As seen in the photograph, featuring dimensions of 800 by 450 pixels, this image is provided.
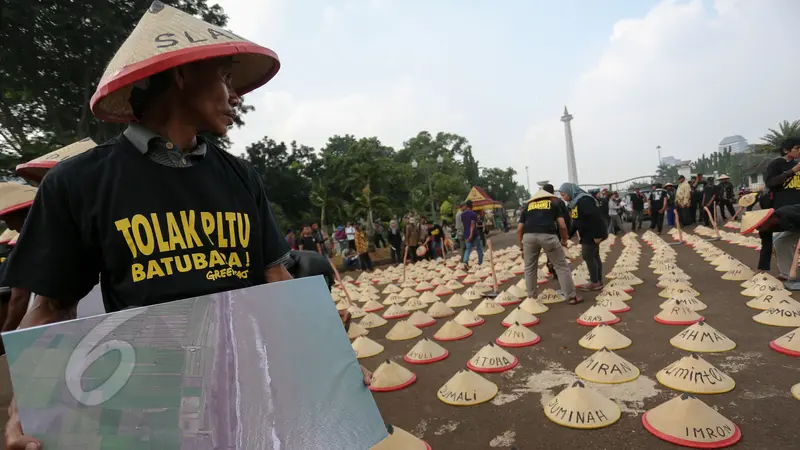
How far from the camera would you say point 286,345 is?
1356 mm

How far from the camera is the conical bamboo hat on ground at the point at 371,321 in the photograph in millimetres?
7711

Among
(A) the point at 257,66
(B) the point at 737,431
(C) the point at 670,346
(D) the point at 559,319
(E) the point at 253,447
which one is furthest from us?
(D) the point at 559,319

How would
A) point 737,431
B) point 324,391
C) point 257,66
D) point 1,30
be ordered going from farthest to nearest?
point 1,30, point 737,431, point 257,66, point 324,391

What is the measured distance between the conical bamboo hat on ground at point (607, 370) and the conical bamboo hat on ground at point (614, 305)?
7.72 ft

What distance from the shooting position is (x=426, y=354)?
5.43m

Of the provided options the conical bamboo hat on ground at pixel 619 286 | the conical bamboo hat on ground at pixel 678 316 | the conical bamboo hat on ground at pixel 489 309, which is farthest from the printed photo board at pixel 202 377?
the conical bamboo hat on ground at pixel 619 286

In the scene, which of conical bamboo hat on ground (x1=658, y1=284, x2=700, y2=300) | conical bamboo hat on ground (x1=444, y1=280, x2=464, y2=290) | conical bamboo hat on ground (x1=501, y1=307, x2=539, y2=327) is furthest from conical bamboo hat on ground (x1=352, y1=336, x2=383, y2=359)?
conical bamboo hat on ground (x1=658, y1=284, x2=700, y2=300)

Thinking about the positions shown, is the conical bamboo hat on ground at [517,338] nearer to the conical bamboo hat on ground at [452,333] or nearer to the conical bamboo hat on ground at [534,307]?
the conical bamboo hat on ground at [452,333]

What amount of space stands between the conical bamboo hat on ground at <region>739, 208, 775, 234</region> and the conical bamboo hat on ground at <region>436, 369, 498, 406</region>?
4512 millimetres

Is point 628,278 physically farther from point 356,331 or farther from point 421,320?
point 356,331

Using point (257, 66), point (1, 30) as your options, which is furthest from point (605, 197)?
point (1, 30)

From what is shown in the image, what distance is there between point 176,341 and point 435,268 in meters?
12.5

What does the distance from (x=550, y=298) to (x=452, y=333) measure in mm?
2197

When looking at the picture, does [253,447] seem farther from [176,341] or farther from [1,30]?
[1,30]
